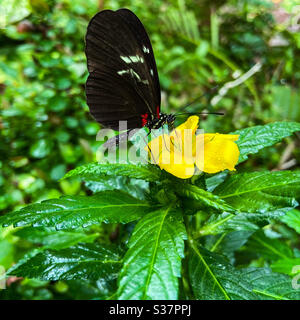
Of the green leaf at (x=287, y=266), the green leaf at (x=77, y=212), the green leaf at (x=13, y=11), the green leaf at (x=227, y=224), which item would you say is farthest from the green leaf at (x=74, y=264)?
the green leaf at (x=13, y=11)

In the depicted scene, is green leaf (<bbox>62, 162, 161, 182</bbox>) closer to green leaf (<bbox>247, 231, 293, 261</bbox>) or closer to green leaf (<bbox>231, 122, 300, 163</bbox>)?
green leaf (<bbox>231, 122, 300, 163</bbox>)

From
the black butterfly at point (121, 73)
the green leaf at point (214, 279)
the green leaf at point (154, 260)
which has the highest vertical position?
the black butterfly at point (121, 73)

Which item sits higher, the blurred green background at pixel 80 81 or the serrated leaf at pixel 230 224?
the blurred green background at pixel 80 81

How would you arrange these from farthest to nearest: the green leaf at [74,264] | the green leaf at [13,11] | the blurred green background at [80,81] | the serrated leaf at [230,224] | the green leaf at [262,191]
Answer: the green leaf at [13,11] < the blurred green background at [80,81] < the serrated leaf at [230,224] < the green leaf at [74,264] < the green leaf at [262,191]

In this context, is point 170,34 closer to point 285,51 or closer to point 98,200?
point 285,51

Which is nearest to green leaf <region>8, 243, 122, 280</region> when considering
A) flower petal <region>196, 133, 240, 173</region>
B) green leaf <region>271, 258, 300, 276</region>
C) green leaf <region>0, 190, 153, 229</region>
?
green leaf <region>0, 190, 153, 229</region>

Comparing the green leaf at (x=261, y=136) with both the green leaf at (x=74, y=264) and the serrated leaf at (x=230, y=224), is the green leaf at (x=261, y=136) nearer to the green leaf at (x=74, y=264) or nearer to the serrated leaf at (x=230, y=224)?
the serrated leaf at (x=230, y=224)

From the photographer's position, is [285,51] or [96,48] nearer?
[96,48]

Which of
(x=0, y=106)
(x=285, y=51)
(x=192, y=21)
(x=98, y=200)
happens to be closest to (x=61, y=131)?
(x=0, y=106)
